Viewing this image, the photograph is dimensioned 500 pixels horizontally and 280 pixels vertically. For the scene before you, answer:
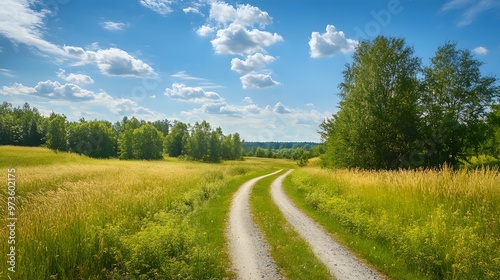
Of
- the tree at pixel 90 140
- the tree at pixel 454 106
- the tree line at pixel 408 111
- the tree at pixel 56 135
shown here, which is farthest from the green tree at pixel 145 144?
the tree at pixel 454 106

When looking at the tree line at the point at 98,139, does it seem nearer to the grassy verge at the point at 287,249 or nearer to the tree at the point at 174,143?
the tree at the point at 174,143

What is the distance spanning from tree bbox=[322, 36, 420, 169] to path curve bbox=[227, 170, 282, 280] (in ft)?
53.3

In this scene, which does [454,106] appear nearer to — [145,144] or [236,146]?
[145,144]

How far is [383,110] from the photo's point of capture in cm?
2648

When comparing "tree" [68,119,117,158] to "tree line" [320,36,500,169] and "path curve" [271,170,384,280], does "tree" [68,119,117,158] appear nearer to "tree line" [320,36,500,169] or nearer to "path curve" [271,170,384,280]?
"tree line" [320,36,500,169]

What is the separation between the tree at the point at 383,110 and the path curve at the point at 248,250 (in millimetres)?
16235

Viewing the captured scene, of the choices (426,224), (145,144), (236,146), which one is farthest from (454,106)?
(236,146)

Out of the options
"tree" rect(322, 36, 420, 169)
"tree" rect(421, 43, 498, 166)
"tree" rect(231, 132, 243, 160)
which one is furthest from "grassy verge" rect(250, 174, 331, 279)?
"tree" rect(231, 132, 243, 160)

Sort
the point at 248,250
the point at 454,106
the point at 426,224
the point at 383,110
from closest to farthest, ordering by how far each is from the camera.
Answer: the point at 426,224, the point at 248,250, the point at 383,110, the point at 454,106

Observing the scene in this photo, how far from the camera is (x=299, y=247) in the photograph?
1009 cm

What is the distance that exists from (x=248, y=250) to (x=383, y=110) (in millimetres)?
22107

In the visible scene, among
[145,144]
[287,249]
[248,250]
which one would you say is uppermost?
[145,144]

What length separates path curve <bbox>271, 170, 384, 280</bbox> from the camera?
8000 mm

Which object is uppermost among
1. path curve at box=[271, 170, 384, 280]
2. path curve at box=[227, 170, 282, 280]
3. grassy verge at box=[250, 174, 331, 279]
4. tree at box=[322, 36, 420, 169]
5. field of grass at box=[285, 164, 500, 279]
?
tree at box=[322, 36, 420, 169]
